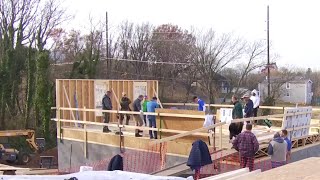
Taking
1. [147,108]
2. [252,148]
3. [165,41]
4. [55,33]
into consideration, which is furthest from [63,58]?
[252,148]

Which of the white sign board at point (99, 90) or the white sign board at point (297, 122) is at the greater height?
the white sign board at point (99, 90)

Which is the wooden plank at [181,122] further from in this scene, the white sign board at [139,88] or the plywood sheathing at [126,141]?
the white sign board at [139,88]

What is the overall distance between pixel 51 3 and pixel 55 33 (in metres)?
3.23

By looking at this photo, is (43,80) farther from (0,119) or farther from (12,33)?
(12,33)

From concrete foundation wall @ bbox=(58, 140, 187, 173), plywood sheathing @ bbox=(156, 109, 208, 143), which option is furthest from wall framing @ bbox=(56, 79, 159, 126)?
plywood sheathing @ bbox=(156, 109, 208, 143)

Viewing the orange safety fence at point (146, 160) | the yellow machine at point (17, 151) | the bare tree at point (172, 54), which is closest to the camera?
the orange safety fence at point (146, 160)

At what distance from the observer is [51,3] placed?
4616 centimetres

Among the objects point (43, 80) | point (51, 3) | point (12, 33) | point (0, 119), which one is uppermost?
point (51, 3)

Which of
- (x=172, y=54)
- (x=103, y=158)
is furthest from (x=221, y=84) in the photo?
(x=103, y=158)

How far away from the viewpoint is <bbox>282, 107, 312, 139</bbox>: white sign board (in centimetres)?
1547

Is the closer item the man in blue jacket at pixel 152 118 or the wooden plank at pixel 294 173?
the wooden plank at pixel 294 173

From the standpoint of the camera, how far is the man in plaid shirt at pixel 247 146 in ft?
40.4

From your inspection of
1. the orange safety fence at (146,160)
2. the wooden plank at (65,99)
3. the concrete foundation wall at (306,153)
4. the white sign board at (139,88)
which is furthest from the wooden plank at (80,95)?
the concrete foundation wall at (306,153)

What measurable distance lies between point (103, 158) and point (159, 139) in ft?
13.1
